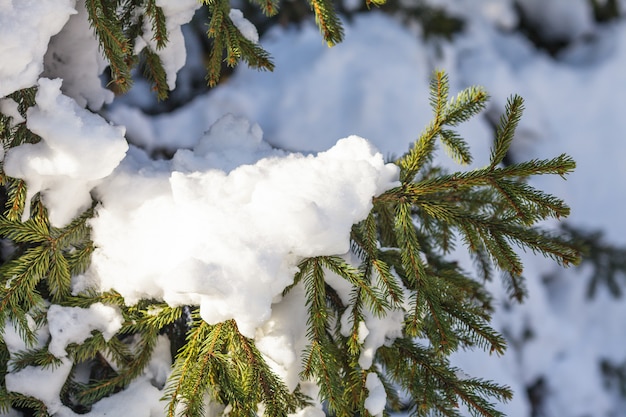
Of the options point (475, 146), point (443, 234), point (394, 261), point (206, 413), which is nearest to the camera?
point (206, 413)

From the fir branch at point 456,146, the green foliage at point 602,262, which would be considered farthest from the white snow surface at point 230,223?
the green foliage at point 602,262

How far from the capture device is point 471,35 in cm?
466

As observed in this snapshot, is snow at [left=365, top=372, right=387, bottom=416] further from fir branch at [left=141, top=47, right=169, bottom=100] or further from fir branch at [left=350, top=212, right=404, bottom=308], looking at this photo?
fir branch at [left=141, top=47, right=169, bottom=100]

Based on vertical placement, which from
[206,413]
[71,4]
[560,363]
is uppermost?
[71,4]

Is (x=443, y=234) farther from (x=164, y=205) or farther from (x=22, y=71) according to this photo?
(x=22, y=71)

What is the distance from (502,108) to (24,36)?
3.82 m

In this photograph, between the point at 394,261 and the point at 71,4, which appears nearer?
the point at 71,4

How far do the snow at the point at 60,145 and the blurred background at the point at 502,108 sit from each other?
1949 millimetres

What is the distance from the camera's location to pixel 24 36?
129cm

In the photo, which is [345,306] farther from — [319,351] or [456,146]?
[456,146]

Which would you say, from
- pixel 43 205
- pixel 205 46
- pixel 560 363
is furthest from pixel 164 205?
pixel 560 363

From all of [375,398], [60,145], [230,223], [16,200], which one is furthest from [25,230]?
[375,398]

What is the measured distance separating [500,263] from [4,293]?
1243 mm

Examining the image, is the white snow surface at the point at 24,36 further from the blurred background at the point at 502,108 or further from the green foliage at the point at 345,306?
the blurred background at the point at 502,108
